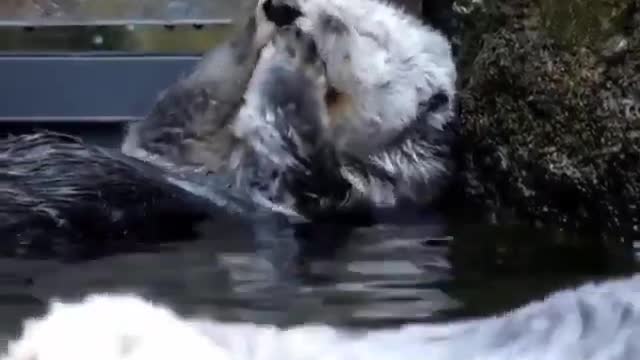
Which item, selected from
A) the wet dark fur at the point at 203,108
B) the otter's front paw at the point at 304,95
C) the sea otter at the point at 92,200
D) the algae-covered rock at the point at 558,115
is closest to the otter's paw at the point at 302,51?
the otter's front paw at the point at 304,95

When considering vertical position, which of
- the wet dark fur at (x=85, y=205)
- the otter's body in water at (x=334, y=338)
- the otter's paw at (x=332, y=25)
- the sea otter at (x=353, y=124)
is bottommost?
the wet dark fur at (x=85, y=205)

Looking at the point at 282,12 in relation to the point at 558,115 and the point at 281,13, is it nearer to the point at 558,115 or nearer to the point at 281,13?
the point at 281,13

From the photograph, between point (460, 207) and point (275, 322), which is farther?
point (460, 207)

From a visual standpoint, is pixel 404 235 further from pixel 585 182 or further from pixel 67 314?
pixel 67 314

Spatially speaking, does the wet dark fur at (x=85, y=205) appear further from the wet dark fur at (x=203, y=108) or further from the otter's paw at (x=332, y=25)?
the otter's paw at (x=332, y=25)

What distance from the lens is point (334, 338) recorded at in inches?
71.3

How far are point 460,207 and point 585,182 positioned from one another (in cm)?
45

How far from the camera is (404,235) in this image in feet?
13.6

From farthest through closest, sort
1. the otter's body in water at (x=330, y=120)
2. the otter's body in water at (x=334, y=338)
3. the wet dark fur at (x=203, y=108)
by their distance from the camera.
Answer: the wet dark fur at (x=203, y=108), the otter's body in water at (x=330, y=120), the otter's body in water at (x=334, y=338)

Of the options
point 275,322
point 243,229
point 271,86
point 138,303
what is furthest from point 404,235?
point 138,303

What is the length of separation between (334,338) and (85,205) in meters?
2.37

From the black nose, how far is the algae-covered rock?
0.57 meters

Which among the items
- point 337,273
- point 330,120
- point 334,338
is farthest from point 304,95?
point 334,338

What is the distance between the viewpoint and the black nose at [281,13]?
466cm
